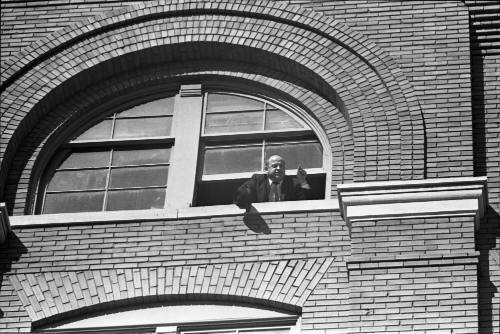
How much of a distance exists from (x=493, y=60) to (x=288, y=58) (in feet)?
8.52

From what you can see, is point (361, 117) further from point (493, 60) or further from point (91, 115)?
point (91, 115)

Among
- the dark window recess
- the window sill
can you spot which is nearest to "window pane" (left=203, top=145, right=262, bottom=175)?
the dark window recess

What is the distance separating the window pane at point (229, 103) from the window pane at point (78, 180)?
1.66 m

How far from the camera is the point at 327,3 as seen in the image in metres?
21.5

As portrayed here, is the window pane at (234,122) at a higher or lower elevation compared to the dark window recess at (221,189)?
higher

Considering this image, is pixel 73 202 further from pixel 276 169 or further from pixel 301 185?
pixel 301 185

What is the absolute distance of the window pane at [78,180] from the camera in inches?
822

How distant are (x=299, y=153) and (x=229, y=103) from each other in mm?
1298

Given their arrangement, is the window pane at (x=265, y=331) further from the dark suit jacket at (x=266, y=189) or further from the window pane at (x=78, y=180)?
the window pane at (x=78, y=180)

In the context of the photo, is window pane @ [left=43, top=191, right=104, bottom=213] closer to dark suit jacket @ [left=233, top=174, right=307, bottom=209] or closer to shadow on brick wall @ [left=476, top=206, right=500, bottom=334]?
dark suit jacket @ [left=233, top=174, right=307, bottom=209]

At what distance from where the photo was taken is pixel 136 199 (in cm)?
2059

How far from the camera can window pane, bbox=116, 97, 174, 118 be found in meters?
21.6

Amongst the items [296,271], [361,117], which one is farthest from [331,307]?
[361,117]

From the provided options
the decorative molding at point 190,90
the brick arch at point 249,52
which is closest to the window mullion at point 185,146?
the decorative molding at point 190,90
